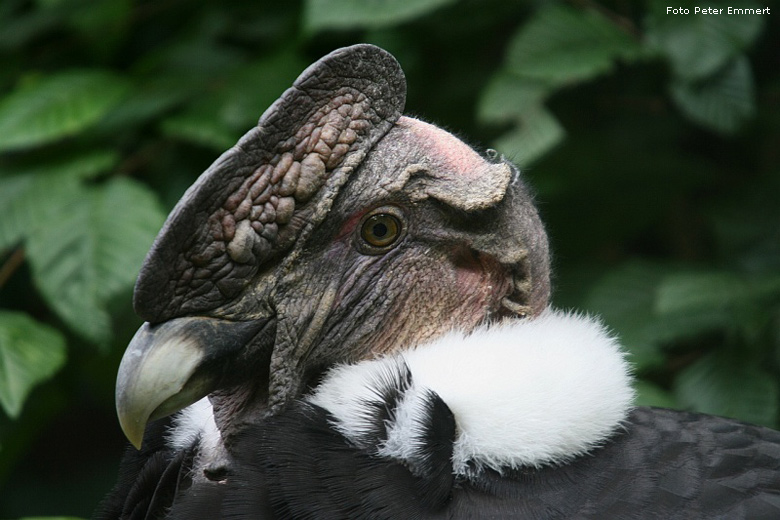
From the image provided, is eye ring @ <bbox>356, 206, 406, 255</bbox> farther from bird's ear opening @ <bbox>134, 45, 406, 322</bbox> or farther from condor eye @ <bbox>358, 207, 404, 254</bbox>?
bird's ear opening @ <bbox>134, 45, 406, 322</bbox>

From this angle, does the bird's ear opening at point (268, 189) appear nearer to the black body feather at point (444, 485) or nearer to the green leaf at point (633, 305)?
the black body feather at point (444, 485)

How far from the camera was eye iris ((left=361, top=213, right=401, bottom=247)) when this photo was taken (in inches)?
74.6

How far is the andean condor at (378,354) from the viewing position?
5.62ft

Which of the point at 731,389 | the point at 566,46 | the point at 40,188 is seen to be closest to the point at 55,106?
the point at 40,188

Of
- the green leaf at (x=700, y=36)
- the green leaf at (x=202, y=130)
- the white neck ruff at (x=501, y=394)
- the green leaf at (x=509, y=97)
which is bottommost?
the white neck ruff at (x=501, y=394)

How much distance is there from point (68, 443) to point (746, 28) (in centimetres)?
437

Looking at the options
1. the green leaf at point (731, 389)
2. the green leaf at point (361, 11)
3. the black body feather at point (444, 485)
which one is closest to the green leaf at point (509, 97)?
the green leaf at point (361, 11)

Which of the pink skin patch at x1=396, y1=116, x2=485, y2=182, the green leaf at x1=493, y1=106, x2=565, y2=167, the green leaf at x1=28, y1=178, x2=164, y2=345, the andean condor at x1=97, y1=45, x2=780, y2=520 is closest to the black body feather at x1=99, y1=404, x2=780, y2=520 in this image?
the andean condor at x1=97, y1=45, x2=780, y2=520

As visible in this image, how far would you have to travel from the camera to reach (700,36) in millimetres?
3609

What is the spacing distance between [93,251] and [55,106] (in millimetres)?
689

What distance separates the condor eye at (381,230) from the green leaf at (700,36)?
84.9 inches

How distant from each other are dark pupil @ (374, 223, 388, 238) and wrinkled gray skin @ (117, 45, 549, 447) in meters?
0.03

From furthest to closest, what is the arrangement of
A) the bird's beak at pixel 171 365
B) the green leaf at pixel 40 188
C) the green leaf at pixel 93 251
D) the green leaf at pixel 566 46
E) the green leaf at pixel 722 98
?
the green leaf at pixel 722 98 < the green leaf at pixel 566 46 < the green leaf at pixel 40 188 < the green leaf at pixel 93 251 < the bird's beak at pixel 171 365

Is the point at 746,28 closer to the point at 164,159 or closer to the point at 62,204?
the point at 164,159
